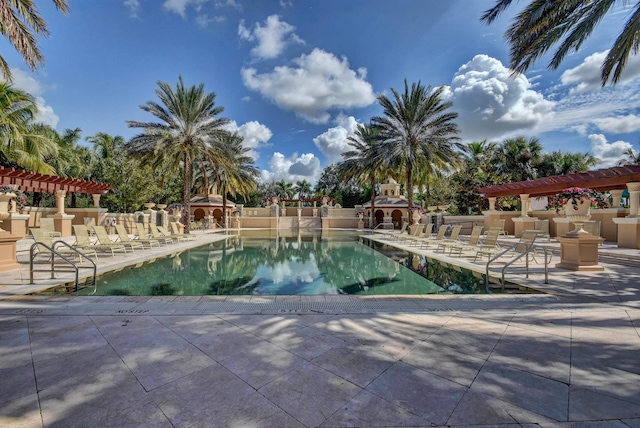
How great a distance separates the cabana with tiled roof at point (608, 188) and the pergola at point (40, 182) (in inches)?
931

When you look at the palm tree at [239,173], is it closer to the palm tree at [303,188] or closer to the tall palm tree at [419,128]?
the tall palm tree at [419,128]

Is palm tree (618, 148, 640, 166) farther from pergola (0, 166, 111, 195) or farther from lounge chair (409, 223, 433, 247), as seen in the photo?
pergola (0, 166, 111, 195)

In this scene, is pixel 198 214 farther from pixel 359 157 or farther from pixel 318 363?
pixel 318 363

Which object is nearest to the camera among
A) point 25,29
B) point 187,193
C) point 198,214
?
point 25,29

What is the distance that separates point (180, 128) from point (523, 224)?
22.0 metres

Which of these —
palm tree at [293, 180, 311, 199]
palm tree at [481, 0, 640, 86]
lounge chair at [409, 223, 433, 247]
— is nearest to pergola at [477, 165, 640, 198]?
palm tree at [481, 0, 640, 86]

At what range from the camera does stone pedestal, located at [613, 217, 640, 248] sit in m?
11.7

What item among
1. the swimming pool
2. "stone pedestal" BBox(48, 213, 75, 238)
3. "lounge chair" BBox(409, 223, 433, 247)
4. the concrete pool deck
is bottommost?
the swimming pool

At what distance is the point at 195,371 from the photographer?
2.73 m

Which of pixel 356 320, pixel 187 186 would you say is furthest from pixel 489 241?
pixel 187 186

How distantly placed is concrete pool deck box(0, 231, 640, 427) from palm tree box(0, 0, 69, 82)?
7142mm

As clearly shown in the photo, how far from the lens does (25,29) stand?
8.38 metres

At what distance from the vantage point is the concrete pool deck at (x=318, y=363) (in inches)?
84.0

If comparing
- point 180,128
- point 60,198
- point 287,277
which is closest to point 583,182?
point 287,277
